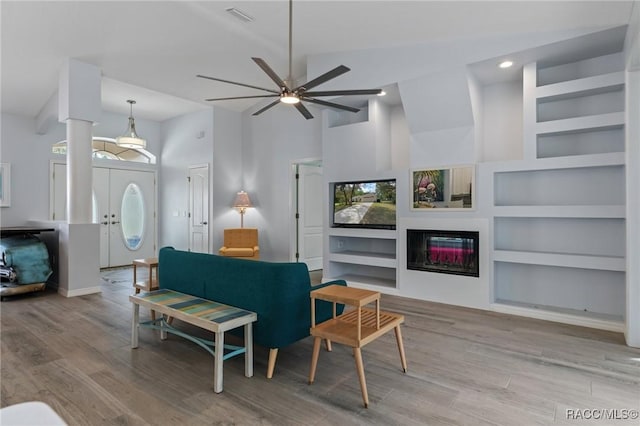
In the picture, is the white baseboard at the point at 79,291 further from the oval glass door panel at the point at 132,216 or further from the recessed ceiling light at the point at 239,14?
the recessed ceiling light at the point at 239,14

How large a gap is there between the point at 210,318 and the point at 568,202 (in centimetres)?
413

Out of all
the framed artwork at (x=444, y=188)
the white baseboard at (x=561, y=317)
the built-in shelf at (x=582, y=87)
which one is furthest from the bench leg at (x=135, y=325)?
the built-in shelf at (x=582, y=87)

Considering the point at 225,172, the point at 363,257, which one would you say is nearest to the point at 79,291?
the point at 225,172

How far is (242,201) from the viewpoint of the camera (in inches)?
275

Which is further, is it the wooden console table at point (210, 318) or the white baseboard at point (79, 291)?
the white baseboard at point (79, 291)

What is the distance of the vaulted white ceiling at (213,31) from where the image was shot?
11.7 ft

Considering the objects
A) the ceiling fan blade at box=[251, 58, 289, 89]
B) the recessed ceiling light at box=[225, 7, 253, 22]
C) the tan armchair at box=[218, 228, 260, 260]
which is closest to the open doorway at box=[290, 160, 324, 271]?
the tan armchair at box=[218, 228, 260, 260]

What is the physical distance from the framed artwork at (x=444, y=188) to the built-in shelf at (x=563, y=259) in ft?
2.34

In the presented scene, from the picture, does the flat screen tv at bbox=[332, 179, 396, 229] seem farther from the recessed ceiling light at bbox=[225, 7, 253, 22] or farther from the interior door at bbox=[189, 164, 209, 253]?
the interior door at bbox=[189, 164, 209, 253]

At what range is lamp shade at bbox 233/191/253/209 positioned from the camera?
6969 mm

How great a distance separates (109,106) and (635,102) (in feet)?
26.4

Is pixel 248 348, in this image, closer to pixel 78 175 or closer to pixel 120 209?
pixel 78 175

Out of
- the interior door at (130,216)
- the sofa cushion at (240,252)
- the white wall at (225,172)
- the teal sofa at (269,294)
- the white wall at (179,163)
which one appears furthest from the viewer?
the interior door at (130,216)

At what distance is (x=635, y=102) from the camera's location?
315 centimetres
